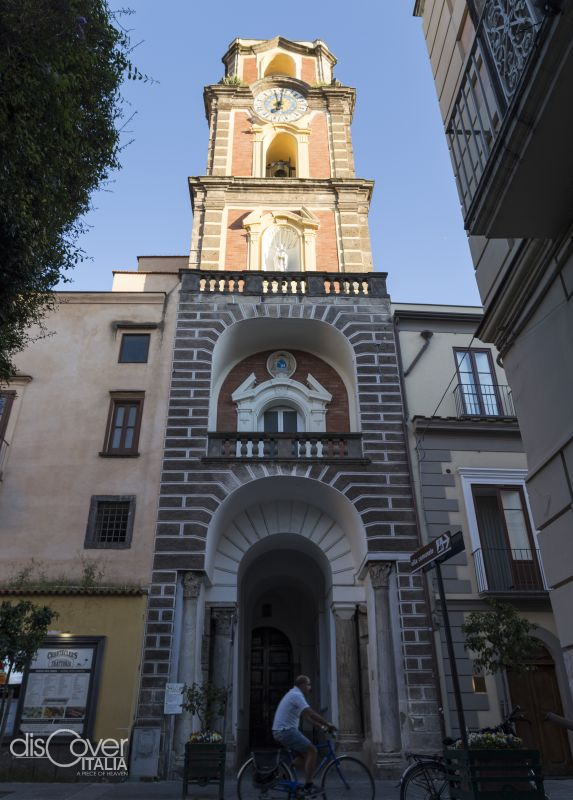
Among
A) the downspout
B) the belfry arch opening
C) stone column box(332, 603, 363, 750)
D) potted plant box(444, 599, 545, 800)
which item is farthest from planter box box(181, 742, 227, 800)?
the belfry arch opening

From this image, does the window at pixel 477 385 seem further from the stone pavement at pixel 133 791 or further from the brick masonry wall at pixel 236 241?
the stone pavement at pixel 133 791

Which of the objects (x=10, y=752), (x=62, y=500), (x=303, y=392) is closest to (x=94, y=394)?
(x=62, y=500)

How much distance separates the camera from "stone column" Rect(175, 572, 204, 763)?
1287 cm

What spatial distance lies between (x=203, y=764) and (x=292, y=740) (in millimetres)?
2091

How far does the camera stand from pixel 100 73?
10.6 meters

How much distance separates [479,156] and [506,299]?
178 cm

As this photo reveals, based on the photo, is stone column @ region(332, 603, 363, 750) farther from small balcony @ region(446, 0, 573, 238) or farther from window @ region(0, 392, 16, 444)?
small balcony @ region(446, 0, 573, 238)

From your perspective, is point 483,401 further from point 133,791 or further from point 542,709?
point 133,791

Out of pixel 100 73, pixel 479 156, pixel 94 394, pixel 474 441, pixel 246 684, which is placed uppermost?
pixel 100 73

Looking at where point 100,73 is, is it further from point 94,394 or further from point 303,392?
point 303,392

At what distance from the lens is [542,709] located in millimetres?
13898

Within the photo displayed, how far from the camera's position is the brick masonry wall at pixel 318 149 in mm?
24641

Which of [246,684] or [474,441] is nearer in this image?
[474,441]

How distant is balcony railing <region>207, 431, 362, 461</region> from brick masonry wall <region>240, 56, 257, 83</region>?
19.1 metres
